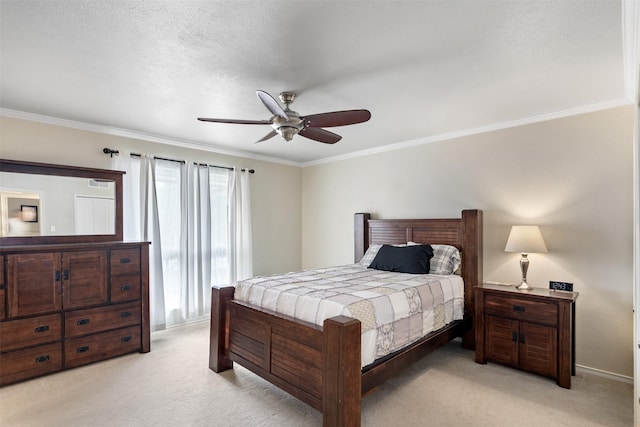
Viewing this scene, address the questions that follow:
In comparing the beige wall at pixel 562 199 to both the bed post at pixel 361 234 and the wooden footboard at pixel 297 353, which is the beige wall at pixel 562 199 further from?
the wooden footboard at pixel 297 353

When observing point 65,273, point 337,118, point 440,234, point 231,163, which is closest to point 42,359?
point 65,273

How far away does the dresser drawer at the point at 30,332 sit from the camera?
2.84 m

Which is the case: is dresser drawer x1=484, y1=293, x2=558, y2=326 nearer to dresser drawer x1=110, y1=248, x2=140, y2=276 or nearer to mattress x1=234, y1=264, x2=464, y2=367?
mattress x1=234, y1=264, x2=464, y2=367

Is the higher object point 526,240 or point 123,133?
point 123,133

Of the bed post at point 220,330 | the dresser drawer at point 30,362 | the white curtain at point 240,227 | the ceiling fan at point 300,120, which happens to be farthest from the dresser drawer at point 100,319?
the ceiling fan at point 300,120

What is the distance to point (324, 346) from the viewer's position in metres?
2.12

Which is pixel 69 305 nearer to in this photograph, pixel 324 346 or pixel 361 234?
pixel 324 346

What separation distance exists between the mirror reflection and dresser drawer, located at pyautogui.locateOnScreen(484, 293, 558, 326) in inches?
164

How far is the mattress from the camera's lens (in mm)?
2379

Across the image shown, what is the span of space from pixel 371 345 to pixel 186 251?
307 cm

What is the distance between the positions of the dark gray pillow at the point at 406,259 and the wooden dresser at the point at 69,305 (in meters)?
2.71

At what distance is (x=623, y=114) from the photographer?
2.97m

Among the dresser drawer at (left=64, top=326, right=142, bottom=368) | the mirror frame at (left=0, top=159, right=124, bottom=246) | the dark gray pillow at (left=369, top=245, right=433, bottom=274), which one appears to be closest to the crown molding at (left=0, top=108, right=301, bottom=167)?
the mirror frame at (left=0, top=159, right=124, bottom=246)

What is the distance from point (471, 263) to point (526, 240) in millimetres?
665
